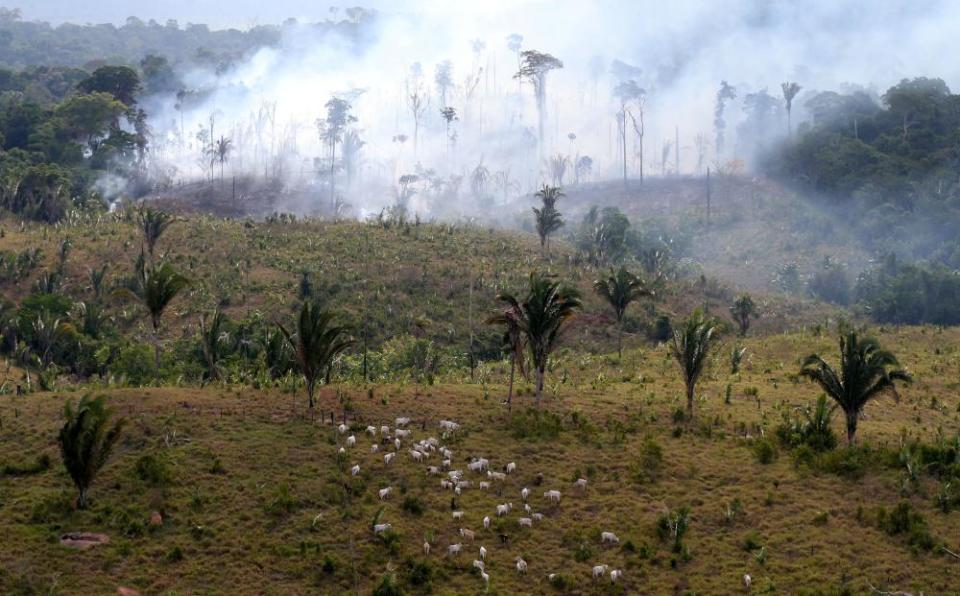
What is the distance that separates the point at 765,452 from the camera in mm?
34812

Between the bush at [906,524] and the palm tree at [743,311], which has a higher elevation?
the palm tree at [743,311]

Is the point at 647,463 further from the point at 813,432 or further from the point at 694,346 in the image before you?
the point at 813,432

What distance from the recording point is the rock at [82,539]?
1067 inches

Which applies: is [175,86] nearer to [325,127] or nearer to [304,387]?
[325,127]

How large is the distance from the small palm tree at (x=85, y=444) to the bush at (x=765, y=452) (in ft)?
80.7

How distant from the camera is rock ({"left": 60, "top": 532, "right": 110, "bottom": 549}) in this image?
27094 millimetres

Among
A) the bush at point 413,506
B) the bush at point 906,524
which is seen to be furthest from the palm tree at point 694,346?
the bush at point 413,506

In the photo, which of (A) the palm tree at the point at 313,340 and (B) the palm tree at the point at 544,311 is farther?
(B) the palm tree at the point at 544,311

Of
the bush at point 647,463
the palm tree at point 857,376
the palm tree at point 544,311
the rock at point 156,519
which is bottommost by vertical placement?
the rock at point 156,519

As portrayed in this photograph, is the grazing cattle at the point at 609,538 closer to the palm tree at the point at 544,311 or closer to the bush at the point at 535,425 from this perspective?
the bush at the point at 535,425

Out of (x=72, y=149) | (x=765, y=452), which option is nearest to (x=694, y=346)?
(x=765, y=452)

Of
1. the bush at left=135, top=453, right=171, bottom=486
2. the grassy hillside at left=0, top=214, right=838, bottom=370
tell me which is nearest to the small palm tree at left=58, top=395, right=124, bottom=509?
the bush at left=135, top=453, right=171, bottom=486

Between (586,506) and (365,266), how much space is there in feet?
161

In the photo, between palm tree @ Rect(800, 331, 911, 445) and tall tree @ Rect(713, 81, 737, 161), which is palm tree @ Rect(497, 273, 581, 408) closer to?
palm tree @ Rect(800, 331, 911, 445)
